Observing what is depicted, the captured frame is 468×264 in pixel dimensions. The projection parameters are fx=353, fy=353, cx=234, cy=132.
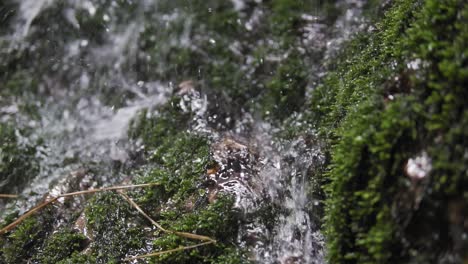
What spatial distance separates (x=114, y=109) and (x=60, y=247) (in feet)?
4.80

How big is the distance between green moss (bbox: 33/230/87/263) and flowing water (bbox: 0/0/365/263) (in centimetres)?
57

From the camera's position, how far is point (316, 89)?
295cm

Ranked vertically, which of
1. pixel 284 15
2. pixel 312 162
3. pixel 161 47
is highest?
pixel 284 15

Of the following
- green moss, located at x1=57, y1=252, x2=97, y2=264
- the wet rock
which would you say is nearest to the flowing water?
the wet rock

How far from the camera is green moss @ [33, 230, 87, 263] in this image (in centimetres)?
242

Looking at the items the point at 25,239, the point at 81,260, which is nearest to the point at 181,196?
the point at 81,260

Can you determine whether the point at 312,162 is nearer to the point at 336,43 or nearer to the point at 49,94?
the point at 336,43

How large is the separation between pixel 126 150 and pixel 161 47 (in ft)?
3.72

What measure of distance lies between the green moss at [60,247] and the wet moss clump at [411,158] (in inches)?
67.9

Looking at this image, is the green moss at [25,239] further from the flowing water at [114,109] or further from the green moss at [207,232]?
the green moss at [207,232]

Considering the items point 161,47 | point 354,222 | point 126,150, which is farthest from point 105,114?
point 354,222

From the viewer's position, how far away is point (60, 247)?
8.03ft

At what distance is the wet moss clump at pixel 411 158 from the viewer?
1274 mm

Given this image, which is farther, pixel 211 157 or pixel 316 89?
pixel 316 89
